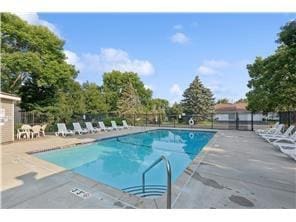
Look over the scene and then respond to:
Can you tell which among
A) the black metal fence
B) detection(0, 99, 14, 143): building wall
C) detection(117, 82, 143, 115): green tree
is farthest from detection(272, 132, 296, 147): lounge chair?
detection(117, 82, 143, 115): green tree

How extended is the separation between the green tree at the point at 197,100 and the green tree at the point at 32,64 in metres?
20.1

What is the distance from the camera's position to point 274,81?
1016cm

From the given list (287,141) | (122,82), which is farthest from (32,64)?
(122,82)

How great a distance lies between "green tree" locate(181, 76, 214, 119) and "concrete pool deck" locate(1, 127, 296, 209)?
27.4m

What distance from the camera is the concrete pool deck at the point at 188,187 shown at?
11.9 feet

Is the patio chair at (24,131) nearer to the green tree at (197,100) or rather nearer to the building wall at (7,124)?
the building wall at (7,124)

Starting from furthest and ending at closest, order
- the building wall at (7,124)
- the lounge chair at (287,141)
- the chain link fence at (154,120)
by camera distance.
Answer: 1. the chain link fence at (154,120)
2. the building wall at (7,124)
3. the lounge chair at (287,141)

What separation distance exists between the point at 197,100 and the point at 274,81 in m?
23.6

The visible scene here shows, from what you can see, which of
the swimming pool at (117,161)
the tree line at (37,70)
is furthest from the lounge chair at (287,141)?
the tree line at (37,70)

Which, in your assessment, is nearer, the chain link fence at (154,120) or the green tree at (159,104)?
the chain link fence at (154,120)

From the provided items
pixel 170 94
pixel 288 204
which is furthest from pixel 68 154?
pixel 170 94

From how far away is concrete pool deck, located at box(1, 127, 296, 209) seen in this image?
362 centimetres

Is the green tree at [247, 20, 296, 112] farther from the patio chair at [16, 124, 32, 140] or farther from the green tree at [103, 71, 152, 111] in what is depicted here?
the green tree at [103, 71, 152, 111]

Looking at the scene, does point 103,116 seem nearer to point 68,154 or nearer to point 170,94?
point 68,154
